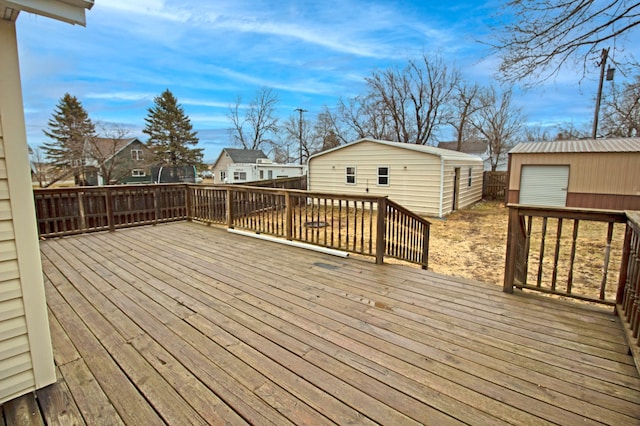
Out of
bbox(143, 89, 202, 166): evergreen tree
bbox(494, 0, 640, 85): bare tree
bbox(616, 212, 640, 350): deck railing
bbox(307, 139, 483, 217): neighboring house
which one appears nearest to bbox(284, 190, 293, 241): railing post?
bbox(494, 0, 640, 85): bare tree

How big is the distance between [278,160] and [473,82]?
20625 mm

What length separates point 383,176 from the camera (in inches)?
482

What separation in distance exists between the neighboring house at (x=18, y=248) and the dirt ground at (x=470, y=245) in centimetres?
556

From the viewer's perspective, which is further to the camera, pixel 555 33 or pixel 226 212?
pixel 226 212

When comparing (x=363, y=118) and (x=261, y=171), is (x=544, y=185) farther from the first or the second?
(x=261, y=171)

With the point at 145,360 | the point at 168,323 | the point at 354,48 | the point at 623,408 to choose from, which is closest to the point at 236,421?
the point at 145,360

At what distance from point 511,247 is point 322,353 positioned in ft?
7.36

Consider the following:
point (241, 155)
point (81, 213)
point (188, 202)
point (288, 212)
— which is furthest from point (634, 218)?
point (241, 155)

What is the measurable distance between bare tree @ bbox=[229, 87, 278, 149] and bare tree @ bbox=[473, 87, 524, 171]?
18.9 meters

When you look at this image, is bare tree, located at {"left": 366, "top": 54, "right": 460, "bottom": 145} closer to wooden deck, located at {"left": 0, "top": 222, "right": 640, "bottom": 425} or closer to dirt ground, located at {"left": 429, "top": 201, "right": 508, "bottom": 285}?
dirt ground, located at {"left": 429, "top": 201, "right": 508, "bottom": 285}

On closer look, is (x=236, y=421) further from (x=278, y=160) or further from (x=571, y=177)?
(x=278, y=160)

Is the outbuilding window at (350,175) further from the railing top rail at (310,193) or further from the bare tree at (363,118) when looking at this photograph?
the bare tree at (363,118)

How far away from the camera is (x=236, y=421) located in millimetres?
1496

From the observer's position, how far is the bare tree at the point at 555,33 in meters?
3.55
